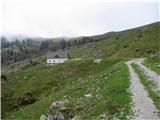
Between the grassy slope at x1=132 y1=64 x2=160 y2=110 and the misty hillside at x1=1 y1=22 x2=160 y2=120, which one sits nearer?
the grassy slope at x1=132 y1=64 x2=160 y2=110

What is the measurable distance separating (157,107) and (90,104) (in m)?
7.45

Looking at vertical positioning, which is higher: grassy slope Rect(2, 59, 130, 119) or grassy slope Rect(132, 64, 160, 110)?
grassy slope Rect(132, 64, 160, 110)

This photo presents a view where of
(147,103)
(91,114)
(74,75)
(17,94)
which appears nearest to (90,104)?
(91,114)

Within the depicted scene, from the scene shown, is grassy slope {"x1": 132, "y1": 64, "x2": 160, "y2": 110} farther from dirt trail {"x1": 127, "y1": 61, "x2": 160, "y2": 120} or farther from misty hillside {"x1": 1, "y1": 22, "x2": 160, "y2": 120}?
dirt trail {"x1": 127, "y1": 61, "x2": 160, "y2": 120}

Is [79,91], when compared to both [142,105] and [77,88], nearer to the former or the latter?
[77,88]

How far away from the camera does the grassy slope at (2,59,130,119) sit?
29984 mm

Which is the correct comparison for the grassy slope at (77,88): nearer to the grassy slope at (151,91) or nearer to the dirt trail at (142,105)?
the dirt trail at (142,105)

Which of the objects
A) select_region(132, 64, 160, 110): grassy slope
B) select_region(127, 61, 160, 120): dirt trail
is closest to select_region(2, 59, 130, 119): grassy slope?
select_region(127, 61, 160, 120): dirt trail

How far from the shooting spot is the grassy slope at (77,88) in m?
30.0

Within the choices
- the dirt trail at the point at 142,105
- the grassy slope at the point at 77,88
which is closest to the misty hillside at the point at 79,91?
the grassy slope at the point at 77,88

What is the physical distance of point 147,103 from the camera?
1123 inches

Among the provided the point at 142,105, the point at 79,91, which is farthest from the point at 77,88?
the point at 142,105

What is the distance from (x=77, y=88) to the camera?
48.6 m

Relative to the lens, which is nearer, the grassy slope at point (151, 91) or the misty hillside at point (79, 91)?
the grassy slope at point (151, 91)
